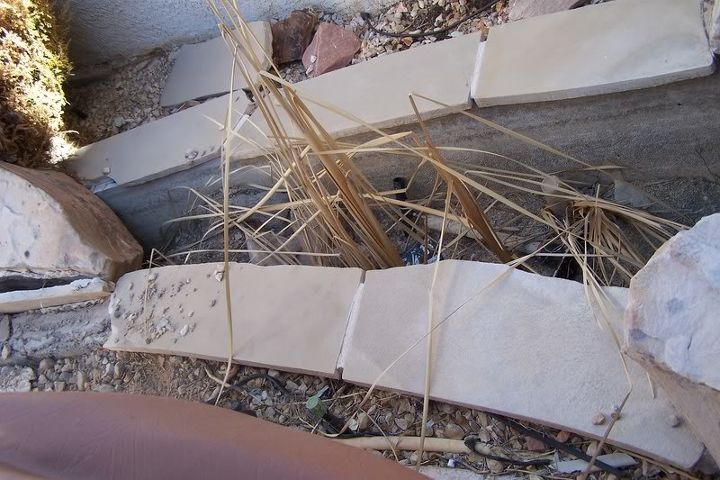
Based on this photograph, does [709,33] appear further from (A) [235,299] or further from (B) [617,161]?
(A) [235,299]

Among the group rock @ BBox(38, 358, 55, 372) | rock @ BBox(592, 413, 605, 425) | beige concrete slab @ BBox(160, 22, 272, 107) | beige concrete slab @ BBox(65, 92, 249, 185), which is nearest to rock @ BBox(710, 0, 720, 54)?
rock @ BBox(592, 413, 605, 425)

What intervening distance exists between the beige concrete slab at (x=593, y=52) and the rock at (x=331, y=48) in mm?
656

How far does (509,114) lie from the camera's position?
Result: 1.67 m

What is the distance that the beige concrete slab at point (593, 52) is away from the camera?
1.45m

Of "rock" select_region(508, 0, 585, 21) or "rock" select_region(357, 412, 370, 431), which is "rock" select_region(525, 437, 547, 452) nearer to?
"rock" select_region(357, 412, 370, 431)

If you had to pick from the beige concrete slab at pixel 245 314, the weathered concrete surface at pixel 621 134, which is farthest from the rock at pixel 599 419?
the weathered concrete surface at pixel 621 134

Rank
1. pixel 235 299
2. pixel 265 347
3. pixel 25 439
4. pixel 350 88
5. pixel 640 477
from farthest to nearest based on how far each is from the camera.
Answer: pixel 350 88 → pixel 235 299 → pixel 265 347 → pixel 640 477 → pixel 25 439

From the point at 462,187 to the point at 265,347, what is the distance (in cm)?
59

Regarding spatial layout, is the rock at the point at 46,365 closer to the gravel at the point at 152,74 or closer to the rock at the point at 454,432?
the gravel at the point at 152,74

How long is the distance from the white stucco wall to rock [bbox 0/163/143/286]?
2.52 feet

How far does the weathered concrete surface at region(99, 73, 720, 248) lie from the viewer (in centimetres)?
151

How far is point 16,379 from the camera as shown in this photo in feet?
6.56

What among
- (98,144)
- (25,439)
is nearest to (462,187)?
(25,439)

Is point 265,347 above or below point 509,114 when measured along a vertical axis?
below
